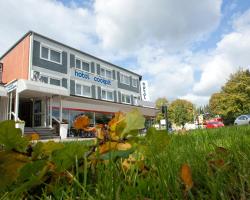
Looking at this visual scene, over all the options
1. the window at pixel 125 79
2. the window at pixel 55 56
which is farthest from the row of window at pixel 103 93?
the window at pixel 55 56

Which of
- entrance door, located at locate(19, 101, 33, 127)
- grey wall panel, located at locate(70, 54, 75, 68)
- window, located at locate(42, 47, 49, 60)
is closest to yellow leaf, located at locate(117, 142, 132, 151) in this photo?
entrance door, located at locate(19, 101, 33, 127)

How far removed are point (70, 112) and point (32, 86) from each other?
6340 millimetres

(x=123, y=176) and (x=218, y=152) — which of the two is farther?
(x=218, y=152)

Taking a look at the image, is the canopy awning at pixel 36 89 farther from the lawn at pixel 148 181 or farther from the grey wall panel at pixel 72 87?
the lawn at pixel 148 181

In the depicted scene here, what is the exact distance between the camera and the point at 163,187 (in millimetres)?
907

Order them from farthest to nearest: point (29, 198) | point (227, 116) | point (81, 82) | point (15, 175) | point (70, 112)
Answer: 1. point (227, 116)
2. point (81, 82)
3. point (70, 112)
4. point (29, 198)
5. point (15, 175)

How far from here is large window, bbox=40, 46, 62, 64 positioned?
974 inches

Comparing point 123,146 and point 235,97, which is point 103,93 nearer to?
point 235,97

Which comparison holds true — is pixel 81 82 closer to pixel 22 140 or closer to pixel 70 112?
pixel 70 112

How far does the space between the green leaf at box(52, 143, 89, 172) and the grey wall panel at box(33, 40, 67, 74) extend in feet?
78.0

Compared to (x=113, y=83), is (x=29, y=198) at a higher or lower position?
lower

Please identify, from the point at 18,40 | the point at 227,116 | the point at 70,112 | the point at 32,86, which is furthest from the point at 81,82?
the point at 227,116

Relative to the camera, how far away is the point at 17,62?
2495 centimetres

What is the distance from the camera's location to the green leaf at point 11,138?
0.81 meters
